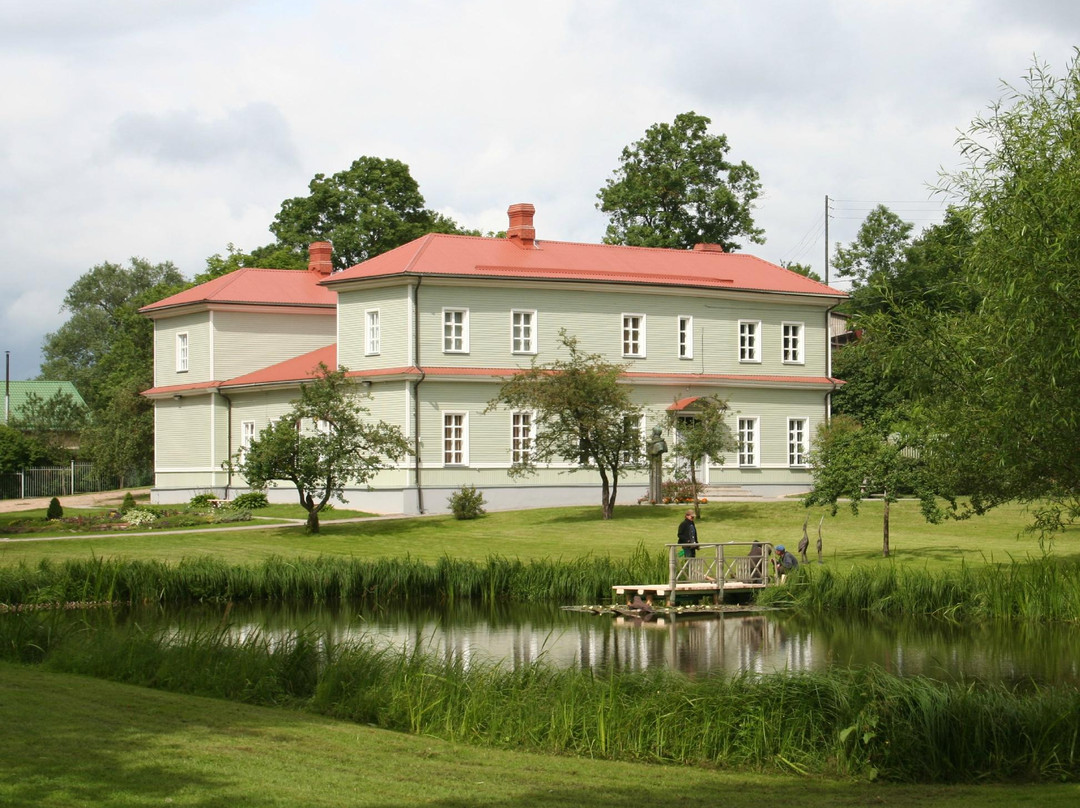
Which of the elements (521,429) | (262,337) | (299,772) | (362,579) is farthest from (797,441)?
(299,772)

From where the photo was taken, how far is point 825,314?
1860 inches

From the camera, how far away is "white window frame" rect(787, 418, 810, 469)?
1829 inches

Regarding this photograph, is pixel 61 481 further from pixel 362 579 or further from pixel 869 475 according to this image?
pixel 869 475

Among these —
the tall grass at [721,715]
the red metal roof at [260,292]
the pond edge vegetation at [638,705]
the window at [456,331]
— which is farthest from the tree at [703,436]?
the tall grass at [721,715]

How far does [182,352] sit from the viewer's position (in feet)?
156

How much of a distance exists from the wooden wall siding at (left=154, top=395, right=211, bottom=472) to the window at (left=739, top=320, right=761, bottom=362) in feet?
60.9

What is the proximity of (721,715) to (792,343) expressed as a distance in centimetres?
3626

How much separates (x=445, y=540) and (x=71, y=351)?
72.0m

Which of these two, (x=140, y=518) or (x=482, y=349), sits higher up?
(x=482, y=349)

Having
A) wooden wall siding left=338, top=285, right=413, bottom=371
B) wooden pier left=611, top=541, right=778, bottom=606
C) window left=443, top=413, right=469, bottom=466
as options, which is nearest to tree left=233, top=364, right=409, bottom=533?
window left=443, top=413, right=469, bottom=466

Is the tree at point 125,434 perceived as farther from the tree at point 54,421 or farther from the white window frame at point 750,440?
the white window frame at point 750,440

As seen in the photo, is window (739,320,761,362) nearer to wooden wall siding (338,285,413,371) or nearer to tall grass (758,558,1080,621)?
wooden wall siding (338,285,413,371)

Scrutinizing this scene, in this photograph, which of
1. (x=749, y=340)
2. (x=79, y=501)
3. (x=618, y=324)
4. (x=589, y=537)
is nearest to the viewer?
(x=589, y=537)

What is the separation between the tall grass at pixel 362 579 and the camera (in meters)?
22.9
